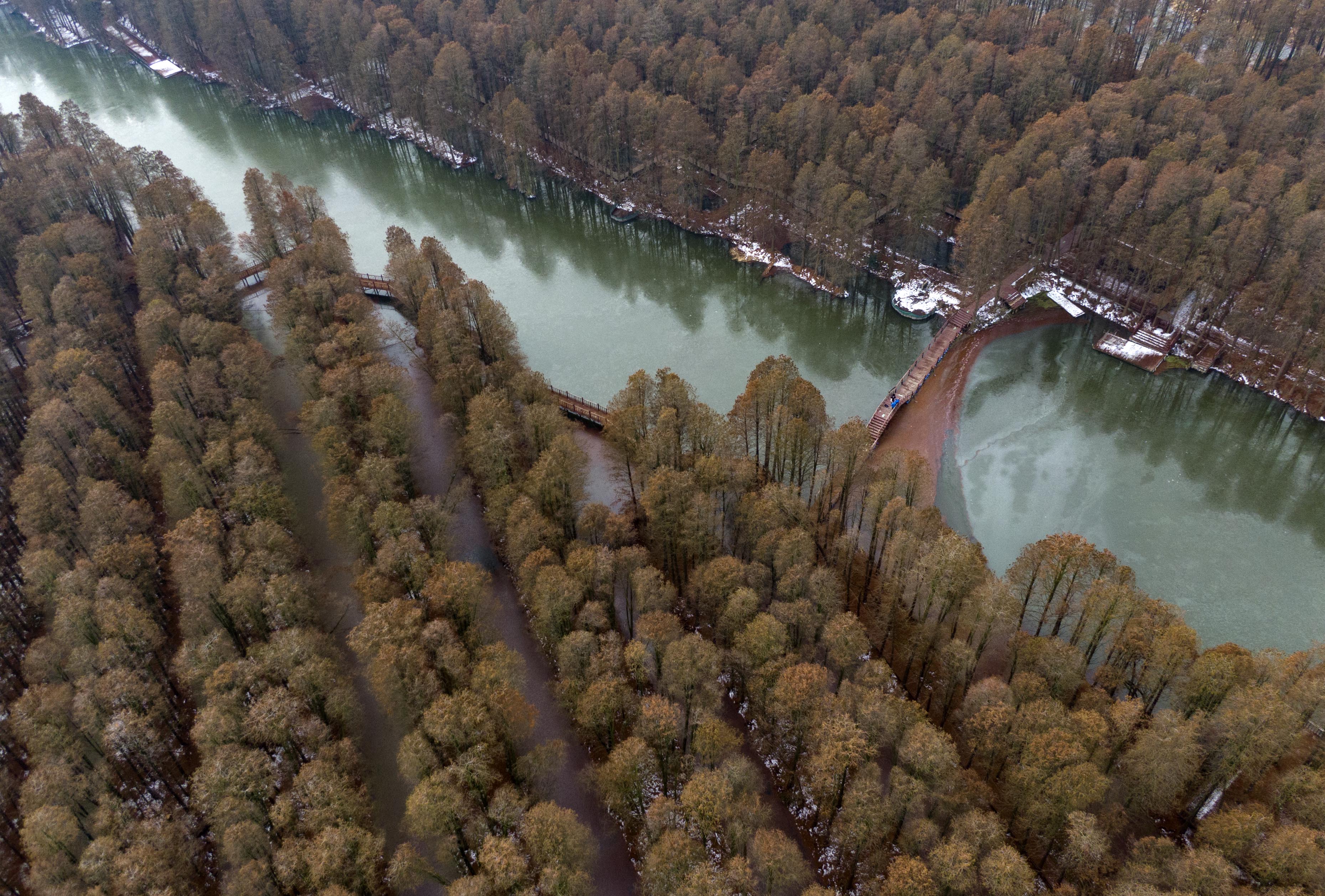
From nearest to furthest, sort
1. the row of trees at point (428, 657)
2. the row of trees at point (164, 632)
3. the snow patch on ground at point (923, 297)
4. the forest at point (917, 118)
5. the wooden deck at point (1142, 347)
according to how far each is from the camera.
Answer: the row of trees at point (428, 657) < the row of trees at point (164, 632) < the forest at point (917, 118) < the wooden deck at point (1142, 347) < the snow patch on ground at point (923, 297)

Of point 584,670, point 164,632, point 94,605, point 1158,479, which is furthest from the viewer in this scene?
point 1158,479

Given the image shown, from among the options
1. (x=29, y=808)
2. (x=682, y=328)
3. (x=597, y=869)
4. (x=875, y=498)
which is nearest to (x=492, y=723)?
(x=597, y=869)

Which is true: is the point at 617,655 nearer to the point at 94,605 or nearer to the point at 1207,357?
the point at 94,605

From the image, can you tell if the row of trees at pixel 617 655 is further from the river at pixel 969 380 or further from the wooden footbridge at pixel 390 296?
the river at pixel 969 380

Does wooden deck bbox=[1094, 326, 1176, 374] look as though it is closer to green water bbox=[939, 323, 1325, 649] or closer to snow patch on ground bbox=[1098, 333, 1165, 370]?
snow patch on ground bbox=[1098, 333, 1165, 370]

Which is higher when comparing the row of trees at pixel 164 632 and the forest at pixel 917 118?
the forest at pixel 917 118

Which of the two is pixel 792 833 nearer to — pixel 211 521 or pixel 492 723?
pixel 492 723

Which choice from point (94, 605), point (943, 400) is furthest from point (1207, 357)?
point (94, 605)

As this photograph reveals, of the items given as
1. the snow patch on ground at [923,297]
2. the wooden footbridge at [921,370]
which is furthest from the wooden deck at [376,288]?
the snow patch on ground at [923,297]
